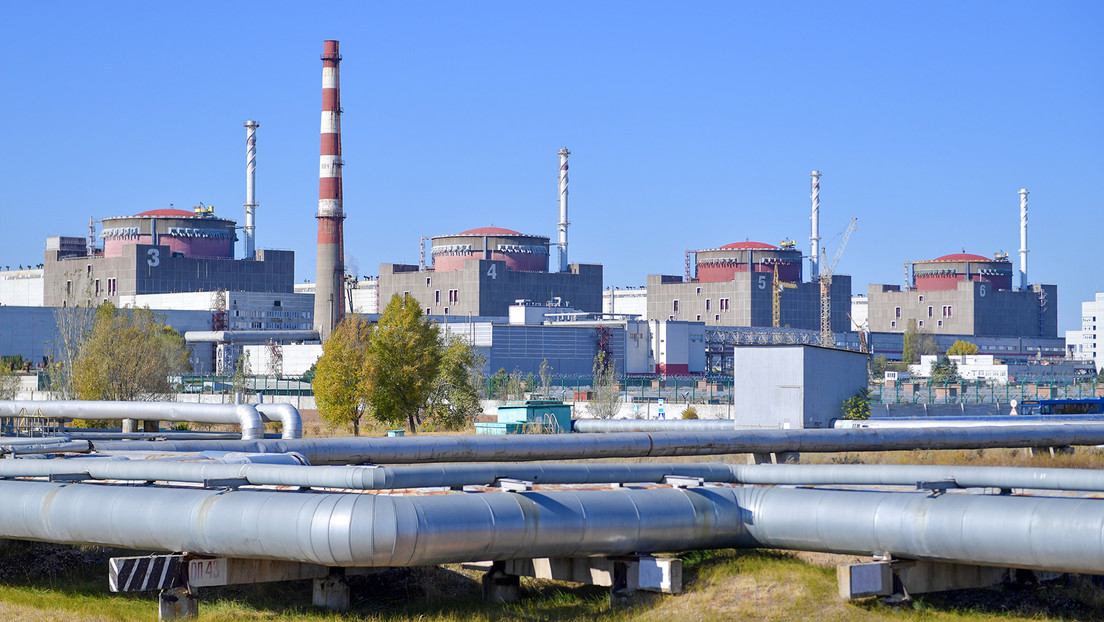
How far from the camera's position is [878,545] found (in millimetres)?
10484

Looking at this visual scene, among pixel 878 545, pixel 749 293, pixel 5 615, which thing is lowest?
pixel 5 615

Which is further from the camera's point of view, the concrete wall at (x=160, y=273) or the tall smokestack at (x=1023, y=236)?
the tall smokestack at (x=1023, y=236)

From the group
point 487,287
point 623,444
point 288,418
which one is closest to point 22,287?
point 487,287

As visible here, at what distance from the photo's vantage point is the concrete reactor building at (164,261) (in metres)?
91.6

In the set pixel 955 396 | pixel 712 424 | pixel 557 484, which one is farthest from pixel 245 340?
pixel 557 484

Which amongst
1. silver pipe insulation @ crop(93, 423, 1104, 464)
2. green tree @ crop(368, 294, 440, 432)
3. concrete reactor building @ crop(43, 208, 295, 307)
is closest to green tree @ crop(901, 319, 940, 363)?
concrete reactor building @ crop(43, 208, 295, 307)

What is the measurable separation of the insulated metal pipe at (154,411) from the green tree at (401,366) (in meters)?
12.1

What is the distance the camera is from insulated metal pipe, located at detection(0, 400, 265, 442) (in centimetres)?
2273

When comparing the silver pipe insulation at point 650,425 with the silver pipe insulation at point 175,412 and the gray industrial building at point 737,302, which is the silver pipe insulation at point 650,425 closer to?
the silver pipe insulation at point 175,412

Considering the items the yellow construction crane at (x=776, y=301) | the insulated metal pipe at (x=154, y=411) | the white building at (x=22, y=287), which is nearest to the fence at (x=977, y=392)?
the insulated metal pipe at (x=154, y=411)

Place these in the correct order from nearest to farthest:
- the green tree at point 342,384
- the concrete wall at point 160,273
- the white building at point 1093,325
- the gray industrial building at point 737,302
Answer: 1. the green tree at point 342,384
2. the concrete wall at point 160,273
3. the gray industrial building at point 737,302
4. the white building at point 1093,325

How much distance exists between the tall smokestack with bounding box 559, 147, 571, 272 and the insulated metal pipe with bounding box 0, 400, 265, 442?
8147 centimetres

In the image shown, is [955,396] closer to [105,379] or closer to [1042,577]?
[105,379]

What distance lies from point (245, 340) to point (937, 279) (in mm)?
69040
